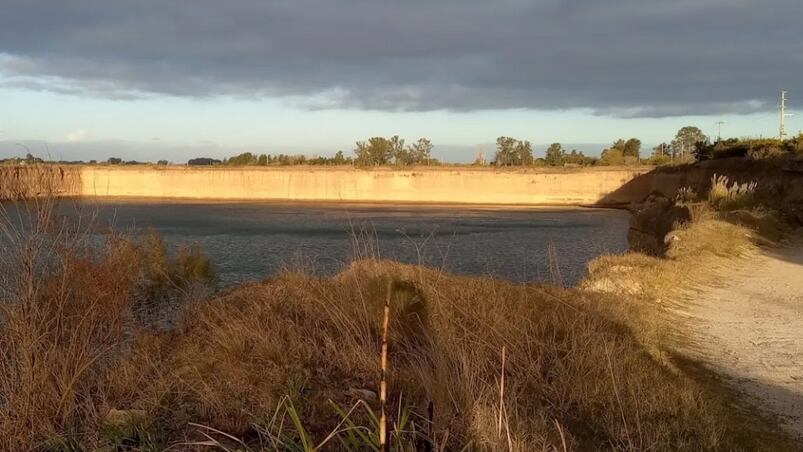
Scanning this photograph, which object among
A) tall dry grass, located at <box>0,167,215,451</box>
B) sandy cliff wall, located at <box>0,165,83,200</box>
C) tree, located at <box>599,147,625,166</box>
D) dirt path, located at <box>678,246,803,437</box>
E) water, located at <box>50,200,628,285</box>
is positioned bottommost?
water, located at <box>50,200,628,285</box>

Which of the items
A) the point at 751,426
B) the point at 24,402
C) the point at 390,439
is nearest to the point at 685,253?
the point at 751,426

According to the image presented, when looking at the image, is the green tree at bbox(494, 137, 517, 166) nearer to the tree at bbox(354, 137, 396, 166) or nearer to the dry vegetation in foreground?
the tree at bbox(354, 137, 396, 166)

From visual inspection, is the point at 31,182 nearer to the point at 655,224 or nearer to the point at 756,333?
the point at 756,333

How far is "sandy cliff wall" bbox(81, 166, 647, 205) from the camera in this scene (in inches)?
2987

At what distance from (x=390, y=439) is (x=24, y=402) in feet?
8.29

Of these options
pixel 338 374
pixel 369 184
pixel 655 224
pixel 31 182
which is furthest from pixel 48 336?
pixel 369 184

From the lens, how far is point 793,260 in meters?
14.2

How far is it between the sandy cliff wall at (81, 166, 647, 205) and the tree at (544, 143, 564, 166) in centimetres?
2055

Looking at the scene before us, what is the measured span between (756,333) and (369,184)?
235ft

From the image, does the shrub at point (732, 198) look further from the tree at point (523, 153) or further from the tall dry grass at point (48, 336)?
the tree at point (523, 153)

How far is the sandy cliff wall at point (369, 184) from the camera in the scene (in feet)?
249

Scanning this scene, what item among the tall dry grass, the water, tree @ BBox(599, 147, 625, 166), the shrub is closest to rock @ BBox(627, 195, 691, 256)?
the shrub

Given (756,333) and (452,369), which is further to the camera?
(756,333)

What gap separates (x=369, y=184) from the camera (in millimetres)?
78812
